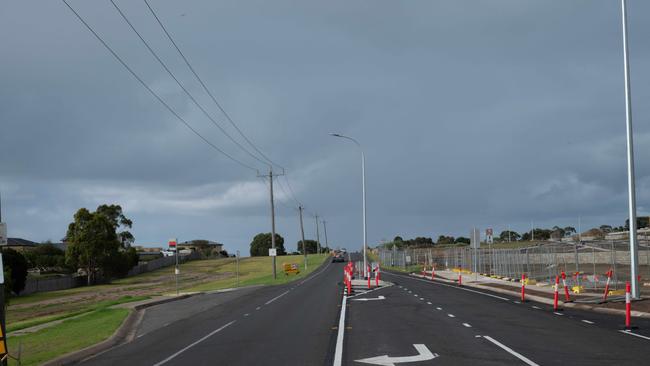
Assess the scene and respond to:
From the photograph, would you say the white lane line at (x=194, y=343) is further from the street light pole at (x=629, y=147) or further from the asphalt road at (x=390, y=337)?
the street light pole at (x=629, y=147)

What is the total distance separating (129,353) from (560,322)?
12.1 m

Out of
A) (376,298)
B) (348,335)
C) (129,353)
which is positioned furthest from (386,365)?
(376,298)

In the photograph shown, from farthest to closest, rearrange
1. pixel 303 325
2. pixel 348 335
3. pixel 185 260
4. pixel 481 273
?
pixel 185 260 → pixel 481 273 → pixel 303 325 → pixel 348 335

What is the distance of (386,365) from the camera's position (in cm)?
1188

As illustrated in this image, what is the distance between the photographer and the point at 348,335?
664 inches

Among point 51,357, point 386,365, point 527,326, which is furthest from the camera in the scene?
point 527,326

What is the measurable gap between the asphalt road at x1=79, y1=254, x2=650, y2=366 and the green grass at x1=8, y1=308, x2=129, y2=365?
111cm

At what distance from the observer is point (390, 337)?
1625cm

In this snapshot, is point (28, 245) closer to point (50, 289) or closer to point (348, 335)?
point (50, 289)

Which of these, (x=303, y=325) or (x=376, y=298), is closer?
(x=303, y=325)

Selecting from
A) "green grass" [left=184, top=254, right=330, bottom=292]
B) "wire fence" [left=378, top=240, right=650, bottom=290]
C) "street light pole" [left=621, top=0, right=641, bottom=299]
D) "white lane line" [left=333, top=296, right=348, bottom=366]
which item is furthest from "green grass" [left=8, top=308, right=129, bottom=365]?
"green grass" [left=184, top=254, right=330, bottom=292]

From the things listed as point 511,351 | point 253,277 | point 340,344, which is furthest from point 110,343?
point 253,277

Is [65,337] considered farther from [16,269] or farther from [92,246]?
[92,246]

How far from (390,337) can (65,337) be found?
1020 centimetres
